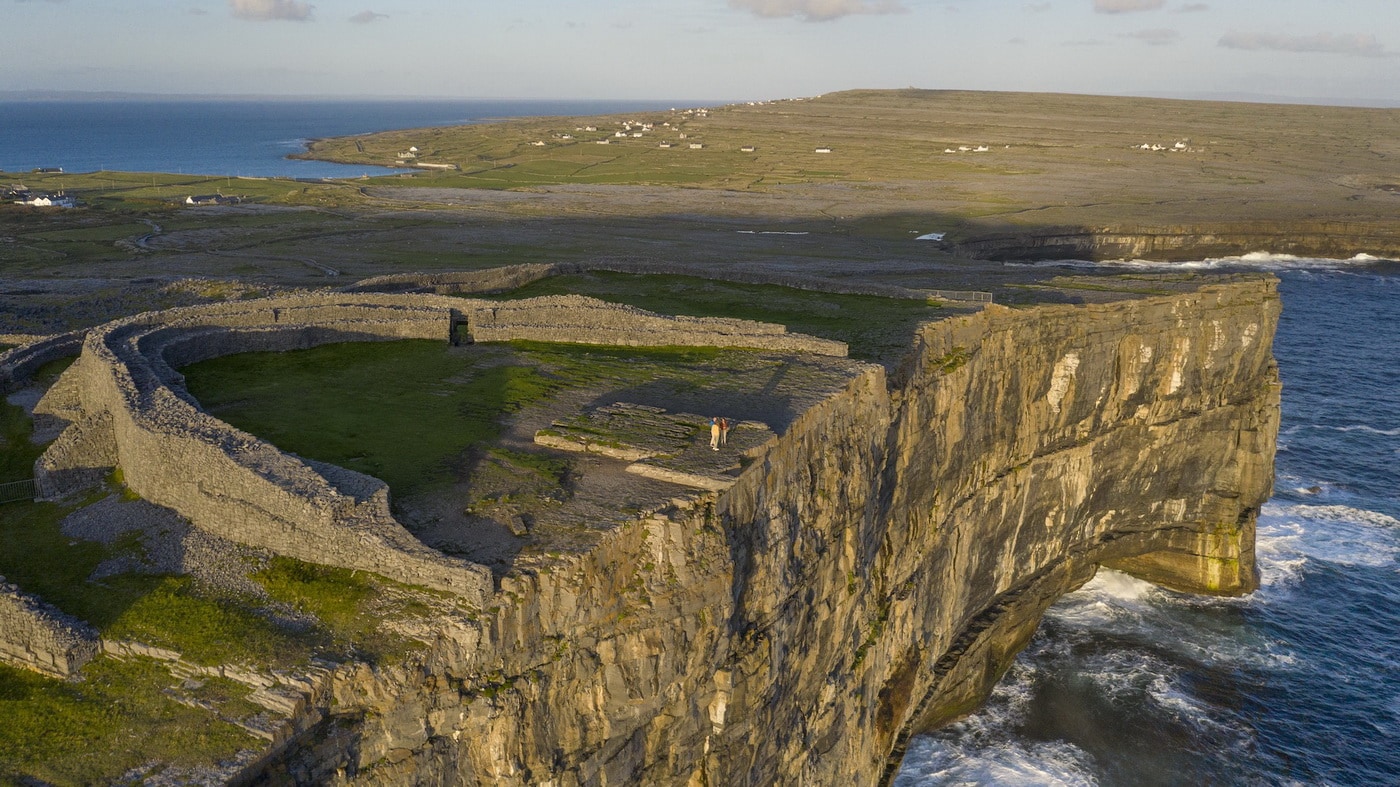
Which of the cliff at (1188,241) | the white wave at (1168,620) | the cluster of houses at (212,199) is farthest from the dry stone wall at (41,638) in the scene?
the cluster of houses at (212,199)

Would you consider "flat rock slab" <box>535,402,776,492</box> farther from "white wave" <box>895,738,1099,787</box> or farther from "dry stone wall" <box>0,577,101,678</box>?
"white wave" <box>895,738,1099,787</box>

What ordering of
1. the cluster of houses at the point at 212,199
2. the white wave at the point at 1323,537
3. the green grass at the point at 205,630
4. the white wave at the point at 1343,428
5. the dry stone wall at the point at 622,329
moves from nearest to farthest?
the green grass at the point at 205,630, the dry stone wall at the point at 622,329, the white wave at the point at 1323,537, the white wave at the point at 1343,428, the cluster of houses at the point at 212,199

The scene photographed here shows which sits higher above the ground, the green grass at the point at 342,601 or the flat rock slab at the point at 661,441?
the flat rock slab at the point at 661,441

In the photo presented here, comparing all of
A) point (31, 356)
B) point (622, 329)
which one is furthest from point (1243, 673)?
point (31, 356)

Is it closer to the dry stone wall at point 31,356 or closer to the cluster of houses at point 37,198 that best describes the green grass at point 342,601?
the dry stone wall at point 31,356

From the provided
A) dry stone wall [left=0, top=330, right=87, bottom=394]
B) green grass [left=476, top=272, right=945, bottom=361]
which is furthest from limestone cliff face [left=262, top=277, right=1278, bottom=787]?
dry stone wall [left=0, top=330, right=87, bottom=394]

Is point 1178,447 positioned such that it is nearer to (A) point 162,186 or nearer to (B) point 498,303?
(B) point 498,303

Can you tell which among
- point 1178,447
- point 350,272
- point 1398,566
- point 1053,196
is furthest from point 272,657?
point 1053,196
